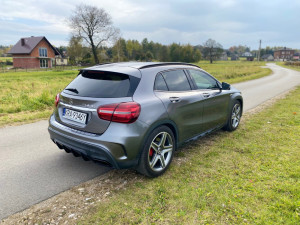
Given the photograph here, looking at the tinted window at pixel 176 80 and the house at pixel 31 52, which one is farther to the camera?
the house at pixel 31 52

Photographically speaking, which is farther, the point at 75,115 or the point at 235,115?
the point at 235,115

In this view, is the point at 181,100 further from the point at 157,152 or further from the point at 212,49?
the point at 212,49

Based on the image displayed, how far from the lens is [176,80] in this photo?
12.8 ft

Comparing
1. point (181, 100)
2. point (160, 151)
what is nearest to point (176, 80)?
point (181, 100)

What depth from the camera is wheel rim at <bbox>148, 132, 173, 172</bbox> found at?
3.34 meters

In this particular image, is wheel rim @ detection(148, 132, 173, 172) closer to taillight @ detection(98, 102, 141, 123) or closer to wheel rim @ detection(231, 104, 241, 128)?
taillight @ detection(98, 102, 141, 123)

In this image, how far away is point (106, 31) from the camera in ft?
170

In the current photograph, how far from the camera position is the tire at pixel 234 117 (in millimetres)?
5492

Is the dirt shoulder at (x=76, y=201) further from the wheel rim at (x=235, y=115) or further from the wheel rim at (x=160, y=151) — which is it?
the wheel rim at (x=235, y=115)

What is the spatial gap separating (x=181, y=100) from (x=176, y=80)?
1.29 feet

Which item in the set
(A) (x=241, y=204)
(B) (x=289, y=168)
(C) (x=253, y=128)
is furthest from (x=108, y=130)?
(C) (x=253, y=128)

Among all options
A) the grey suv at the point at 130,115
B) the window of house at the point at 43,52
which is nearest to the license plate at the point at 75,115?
the grey suv at the point at 130,115

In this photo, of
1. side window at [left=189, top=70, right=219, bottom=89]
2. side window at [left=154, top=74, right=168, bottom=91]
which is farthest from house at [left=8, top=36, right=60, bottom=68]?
side window at [left=154, top=74, right=168, bottom=91]

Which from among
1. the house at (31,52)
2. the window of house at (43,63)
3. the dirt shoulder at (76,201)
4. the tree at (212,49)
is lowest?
the dirt shoulder at (76,201)
